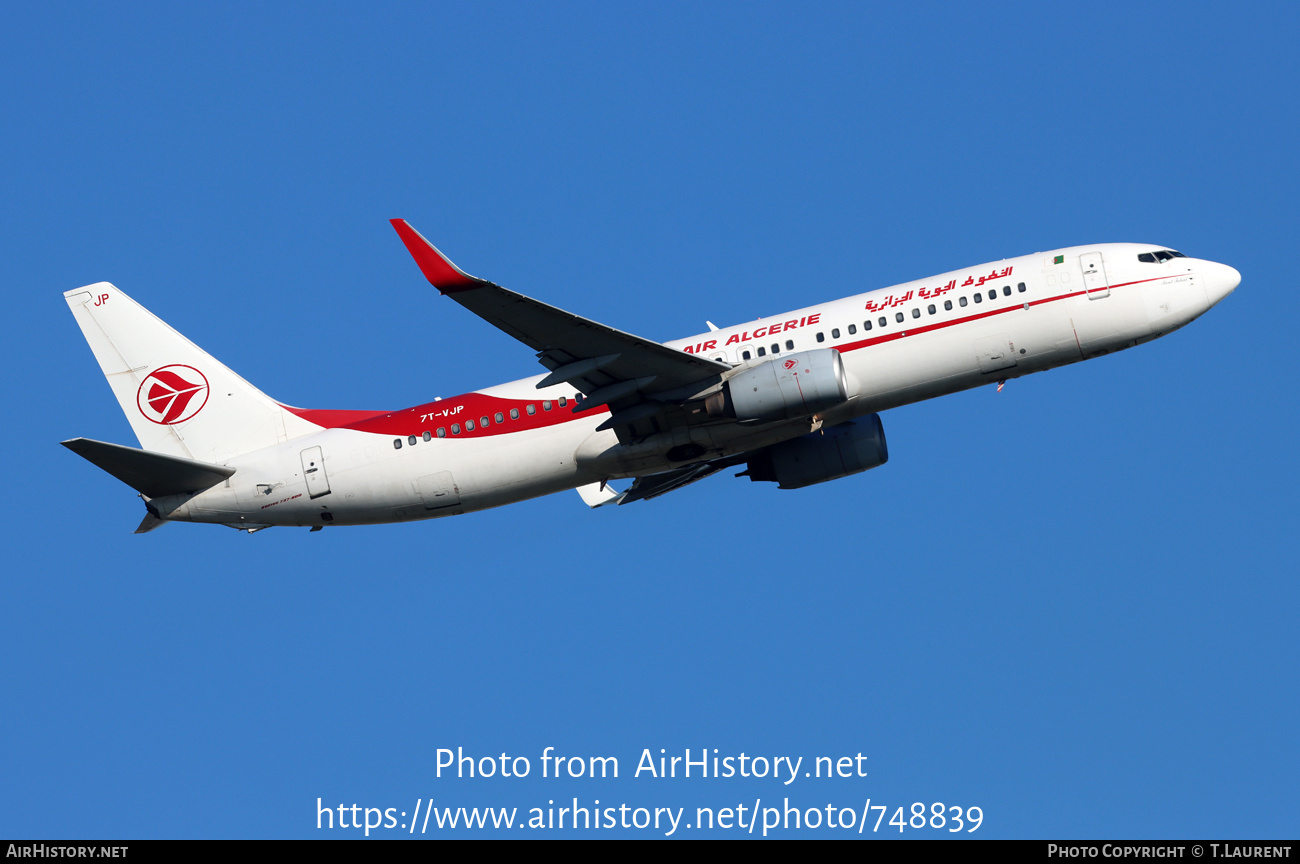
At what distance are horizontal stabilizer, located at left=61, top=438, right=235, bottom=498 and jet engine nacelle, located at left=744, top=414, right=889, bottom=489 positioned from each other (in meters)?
18.0

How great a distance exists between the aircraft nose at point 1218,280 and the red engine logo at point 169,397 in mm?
32094

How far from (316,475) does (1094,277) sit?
80.8 feet

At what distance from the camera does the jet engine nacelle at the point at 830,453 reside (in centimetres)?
4178

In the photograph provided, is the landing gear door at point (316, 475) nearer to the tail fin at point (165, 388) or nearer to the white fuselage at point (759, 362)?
the white fuselage at point (759, 362)

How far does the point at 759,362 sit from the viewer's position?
3788 cm

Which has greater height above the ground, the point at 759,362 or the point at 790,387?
the point at 759,362

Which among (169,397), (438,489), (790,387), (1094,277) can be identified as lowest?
(438,489)

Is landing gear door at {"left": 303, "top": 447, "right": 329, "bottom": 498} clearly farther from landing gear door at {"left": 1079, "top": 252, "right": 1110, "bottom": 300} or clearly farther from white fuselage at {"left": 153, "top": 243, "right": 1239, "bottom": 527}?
landing gear door at {"left": 1079, "top": 252, "right": 1110, "bottom": 300}

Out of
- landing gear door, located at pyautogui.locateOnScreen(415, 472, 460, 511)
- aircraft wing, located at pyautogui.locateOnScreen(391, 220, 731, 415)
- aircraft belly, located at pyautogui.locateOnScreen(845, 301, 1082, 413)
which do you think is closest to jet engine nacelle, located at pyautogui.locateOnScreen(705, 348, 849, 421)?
aircraft wing, located at pyautogui.locateOnScreen(391, 220, 731, 415)

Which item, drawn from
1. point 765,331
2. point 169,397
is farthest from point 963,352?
point 169,397

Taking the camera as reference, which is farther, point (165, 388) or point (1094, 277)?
point (165, 388)

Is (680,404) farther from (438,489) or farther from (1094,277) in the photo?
(1094,277)

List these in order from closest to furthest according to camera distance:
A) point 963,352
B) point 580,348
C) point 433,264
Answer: point 433,264 → point 580,348 → point 963,352

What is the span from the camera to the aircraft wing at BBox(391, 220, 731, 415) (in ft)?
104
